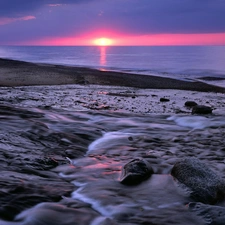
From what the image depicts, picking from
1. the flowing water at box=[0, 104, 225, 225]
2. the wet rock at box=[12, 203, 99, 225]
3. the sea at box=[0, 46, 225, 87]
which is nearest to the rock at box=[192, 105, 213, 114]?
the flowing water at box=[0, 104, 225, 225]

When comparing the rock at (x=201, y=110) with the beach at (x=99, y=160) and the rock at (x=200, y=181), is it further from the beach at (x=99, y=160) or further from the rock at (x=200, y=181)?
the rock at (x=200, y=181)

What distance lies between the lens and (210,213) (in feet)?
12.7

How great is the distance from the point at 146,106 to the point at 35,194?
8757mm

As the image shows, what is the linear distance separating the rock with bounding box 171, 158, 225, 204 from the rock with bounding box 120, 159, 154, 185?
1.71ft

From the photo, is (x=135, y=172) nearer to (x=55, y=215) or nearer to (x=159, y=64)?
(x=55, y=215)

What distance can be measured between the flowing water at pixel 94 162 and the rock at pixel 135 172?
10 cm

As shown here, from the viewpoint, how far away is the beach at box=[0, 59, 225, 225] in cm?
411

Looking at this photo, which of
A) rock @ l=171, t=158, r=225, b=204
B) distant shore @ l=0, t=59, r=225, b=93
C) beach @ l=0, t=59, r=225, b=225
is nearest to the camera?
beach @ l=0, t=59, r=225, b=225

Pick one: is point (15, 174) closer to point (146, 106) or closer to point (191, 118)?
point (191, 118)

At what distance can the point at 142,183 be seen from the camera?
509cm

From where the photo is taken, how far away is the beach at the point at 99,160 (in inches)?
162

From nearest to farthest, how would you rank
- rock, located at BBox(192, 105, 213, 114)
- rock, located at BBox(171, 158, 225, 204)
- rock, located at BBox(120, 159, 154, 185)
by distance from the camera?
rock, located at BBox(171, 158, 225, 204), rock, located at BBox(120, 159, 154, 185), rock, located at BBox(192, 105, 213, 114)

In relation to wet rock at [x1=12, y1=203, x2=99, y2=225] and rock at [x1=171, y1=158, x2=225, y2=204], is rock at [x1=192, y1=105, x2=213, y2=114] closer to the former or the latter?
rock at [x1=171, y1=158, x2=225, y2=204]

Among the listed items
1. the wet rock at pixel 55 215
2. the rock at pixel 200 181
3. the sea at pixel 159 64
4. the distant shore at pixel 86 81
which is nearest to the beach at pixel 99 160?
the wet rock at pixel 55 215
